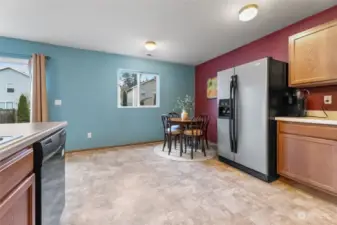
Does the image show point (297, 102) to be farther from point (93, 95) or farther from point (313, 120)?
point (93, 95)

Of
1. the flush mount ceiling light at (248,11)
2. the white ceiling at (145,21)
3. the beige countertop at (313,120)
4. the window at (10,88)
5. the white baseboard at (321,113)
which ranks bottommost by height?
the beige countertop at (313,120)

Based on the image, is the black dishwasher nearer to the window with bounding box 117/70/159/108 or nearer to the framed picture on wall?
the window with bounding box 117/70/159/108

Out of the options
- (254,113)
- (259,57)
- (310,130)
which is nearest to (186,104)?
(259,57)

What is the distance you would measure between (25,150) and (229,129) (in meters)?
2.71

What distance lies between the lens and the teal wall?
12.2 ft

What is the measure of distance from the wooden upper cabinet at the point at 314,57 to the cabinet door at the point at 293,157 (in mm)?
765

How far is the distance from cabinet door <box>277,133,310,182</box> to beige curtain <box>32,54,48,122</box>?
4.06m

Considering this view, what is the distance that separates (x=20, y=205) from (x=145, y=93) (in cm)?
416

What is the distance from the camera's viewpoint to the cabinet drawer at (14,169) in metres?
0.69

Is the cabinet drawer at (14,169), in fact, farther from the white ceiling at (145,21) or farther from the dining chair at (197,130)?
the dining chair at (197,130)

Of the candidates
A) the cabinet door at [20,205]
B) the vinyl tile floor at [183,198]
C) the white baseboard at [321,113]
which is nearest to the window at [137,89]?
the vinyl tile floor at [183,198]

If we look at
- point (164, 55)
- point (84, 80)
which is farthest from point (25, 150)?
point (164, 55)

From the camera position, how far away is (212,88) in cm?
473

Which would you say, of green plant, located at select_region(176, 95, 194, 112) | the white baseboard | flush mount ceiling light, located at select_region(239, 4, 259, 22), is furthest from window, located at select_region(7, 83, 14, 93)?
the white baseboard
